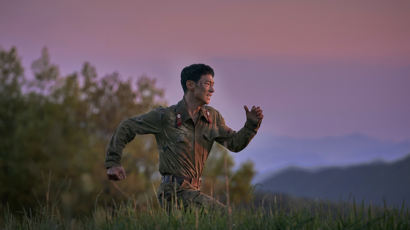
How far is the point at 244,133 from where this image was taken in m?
5.64

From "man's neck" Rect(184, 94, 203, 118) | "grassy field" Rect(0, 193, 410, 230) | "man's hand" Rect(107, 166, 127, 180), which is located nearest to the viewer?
"grassy field" Rect(0, 193, 410, 230)

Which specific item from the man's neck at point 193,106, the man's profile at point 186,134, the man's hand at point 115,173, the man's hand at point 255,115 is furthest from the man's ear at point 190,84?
the man's hand at point 115,173

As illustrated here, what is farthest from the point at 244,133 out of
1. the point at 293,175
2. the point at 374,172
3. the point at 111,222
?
the point at 293,175

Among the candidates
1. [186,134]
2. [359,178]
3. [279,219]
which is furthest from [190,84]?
[359,178]

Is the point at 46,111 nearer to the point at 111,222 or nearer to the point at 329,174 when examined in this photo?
the point at 111,222

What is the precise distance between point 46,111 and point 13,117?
198cm

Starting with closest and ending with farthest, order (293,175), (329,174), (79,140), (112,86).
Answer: (79,140)
(112,86)
(329,174)
(293,175)

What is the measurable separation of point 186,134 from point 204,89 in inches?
23.6

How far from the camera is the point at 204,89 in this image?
5.67 meters

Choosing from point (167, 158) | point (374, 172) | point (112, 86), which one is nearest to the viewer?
point (167, 158)

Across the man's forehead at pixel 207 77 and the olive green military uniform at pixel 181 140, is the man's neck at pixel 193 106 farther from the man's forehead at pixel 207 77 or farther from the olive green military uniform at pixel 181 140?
the man's forehead at pixel 207 77

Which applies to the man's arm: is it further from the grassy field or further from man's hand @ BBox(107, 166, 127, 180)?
man's hand @ BBox(107, 166, 127, 180)

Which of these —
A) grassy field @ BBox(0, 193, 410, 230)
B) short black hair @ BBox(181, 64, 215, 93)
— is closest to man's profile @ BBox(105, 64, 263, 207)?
short black hair @ BBox(181, 64, 215, 93)

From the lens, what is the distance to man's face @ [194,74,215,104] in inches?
223
